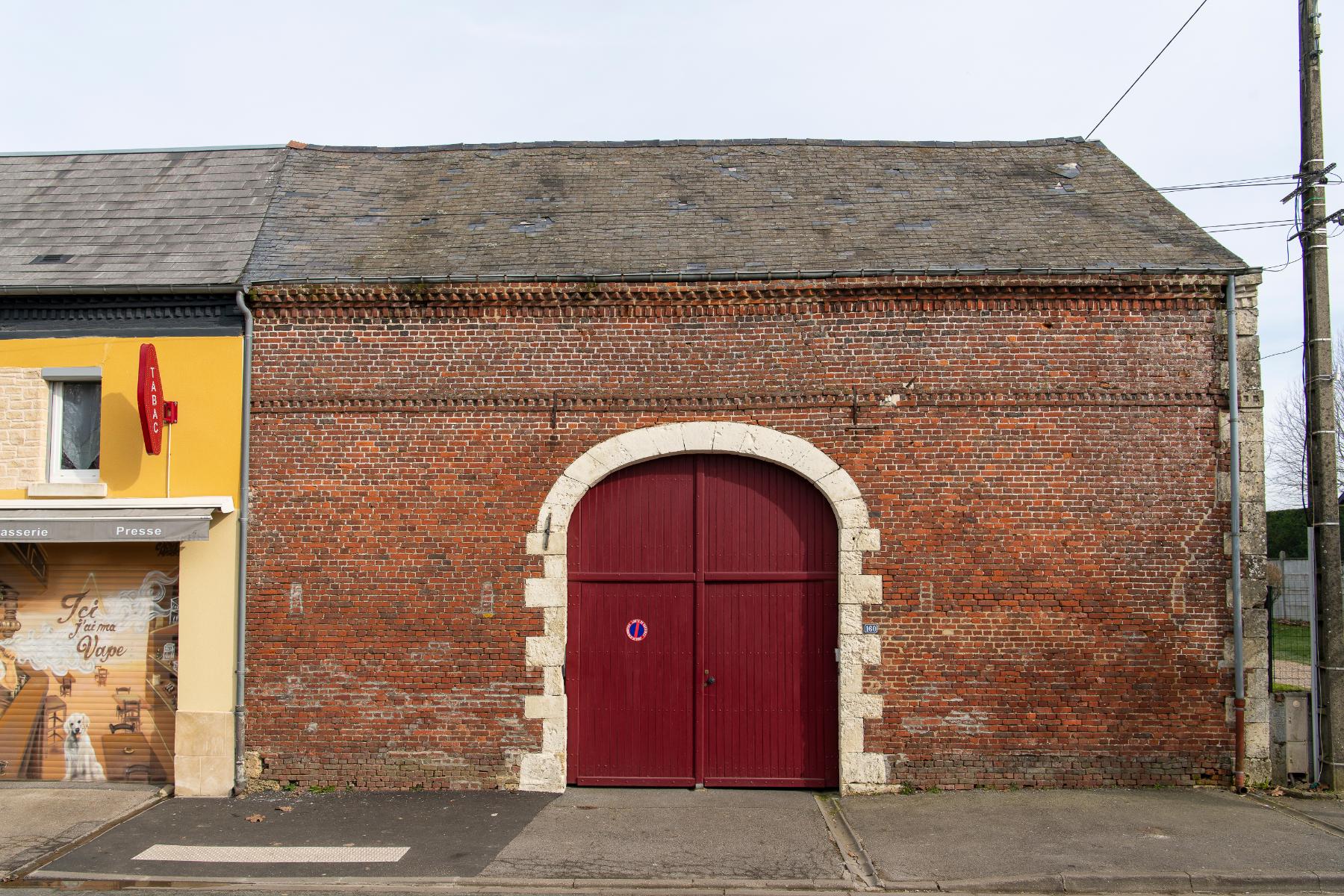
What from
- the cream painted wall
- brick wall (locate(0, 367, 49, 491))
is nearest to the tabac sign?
the cream painted wall

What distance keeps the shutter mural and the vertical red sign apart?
1067 millimetres

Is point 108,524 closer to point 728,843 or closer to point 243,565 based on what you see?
point 243,565

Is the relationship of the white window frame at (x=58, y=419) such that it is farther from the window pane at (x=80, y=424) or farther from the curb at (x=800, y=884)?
the curb at (x=800, y=884)

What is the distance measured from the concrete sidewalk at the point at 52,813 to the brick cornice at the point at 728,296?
4.55 metres

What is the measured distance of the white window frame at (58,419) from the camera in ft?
29.7

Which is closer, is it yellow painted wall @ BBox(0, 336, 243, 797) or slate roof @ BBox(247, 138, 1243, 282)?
yellow painted wall @ BBox(0, 336, 243, 797)

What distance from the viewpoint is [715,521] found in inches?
352

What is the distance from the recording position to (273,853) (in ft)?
23.3

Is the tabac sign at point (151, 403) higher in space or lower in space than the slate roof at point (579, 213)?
lower

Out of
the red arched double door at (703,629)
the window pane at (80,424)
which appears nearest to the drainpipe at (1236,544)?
the red arched double door at (703,629)

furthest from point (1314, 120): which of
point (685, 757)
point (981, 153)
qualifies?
point (685, 757)

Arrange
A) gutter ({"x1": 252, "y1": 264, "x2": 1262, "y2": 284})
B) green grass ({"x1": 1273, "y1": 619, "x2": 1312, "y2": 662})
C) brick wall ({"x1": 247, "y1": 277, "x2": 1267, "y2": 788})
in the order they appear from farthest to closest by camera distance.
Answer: green grass ({"x1": 1273, "y1": 619, "x2": 1312, "y2": 662}), gutter ({"x1": 252, "y1": 264, "x2": 1262, "y2": 284}), brick wall ({"x1": 247, "y1": 277, "x2": 1267, "y2": 788})

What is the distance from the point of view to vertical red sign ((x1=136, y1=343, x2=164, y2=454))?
336 inches

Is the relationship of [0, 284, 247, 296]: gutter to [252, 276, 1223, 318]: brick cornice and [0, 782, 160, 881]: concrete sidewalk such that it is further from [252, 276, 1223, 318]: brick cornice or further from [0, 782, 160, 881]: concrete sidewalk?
[0, 782, 160, 881]: concrete sidewalk
